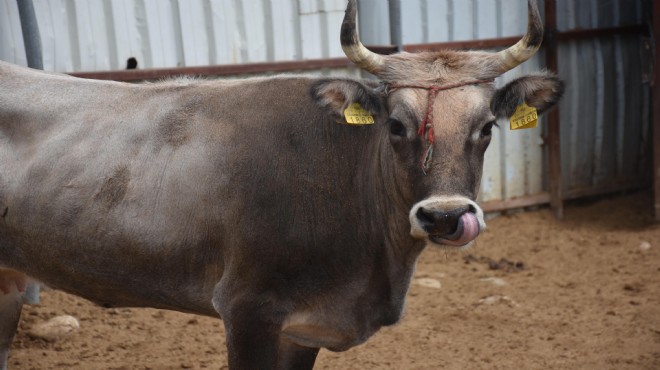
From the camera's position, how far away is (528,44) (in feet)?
15.6

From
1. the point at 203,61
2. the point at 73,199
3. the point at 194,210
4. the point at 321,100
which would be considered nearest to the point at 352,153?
the point at 321,100

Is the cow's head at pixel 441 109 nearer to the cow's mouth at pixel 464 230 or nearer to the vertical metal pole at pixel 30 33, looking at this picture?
the cow's mouth at pixel 464 230

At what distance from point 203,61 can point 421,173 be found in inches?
166

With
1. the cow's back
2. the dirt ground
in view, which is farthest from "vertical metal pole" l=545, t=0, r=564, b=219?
the cow's back

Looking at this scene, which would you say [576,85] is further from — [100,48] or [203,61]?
[100,48]

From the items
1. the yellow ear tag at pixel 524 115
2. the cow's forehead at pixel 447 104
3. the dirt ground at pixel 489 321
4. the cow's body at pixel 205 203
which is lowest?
the dirt ground at pixel 489 321

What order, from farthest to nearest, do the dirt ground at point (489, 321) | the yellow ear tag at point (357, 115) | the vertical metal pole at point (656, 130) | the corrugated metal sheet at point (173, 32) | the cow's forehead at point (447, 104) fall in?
the vertical metal pole at point (656, 130), the corrugated metal sheet at point (173, 32), the dirt ground at point (489, 321), the yellow ear tag at point (357, 115), the cow's forehead at point (447, 104)

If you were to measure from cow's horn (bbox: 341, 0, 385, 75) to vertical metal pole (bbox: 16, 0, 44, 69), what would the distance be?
3.39 metres

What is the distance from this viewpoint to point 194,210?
4934mm

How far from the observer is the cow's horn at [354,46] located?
4.68m

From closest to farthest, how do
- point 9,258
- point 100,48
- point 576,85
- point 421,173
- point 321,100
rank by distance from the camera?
point 421,173, point 321,100, point 9,258, point 100,48, point 576,85

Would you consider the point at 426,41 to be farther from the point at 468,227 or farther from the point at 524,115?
the point at 468,227

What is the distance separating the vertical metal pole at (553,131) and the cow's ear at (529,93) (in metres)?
4.65

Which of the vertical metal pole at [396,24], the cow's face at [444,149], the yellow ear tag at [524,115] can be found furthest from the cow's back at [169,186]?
the vertical metal pole at [396,24]
